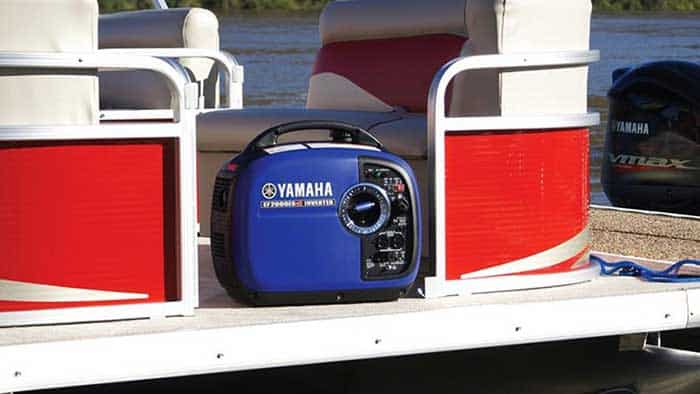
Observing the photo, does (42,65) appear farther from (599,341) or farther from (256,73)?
(256,73)

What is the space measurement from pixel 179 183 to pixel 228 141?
139cm

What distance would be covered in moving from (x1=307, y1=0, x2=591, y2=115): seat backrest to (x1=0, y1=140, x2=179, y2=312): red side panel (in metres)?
0.99

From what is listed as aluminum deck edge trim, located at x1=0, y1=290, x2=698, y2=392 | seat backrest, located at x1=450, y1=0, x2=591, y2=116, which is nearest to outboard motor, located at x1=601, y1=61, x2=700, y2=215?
seat backrest, located at x1=450, y1=0, x2=591, y2=116

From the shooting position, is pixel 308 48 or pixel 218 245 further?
pixel 308 48

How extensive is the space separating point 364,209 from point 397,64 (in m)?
1.66

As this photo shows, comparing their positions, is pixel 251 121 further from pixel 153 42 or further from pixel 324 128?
pixel 324 128

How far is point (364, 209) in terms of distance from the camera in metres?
4.09

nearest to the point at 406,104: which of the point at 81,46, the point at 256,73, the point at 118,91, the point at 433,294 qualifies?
the point at 118,91

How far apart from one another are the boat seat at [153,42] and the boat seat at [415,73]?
1.36 ft

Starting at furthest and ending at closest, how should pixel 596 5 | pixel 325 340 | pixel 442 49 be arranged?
1. pixel 596 5
2. pixel 442 49
3. pixel 325 340

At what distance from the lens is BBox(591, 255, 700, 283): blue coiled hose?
15.0 feet

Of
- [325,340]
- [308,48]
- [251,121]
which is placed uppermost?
[251,121]

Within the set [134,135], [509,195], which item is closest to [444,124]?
[509,195]

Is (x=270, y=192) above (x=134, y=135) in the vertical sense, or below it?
below
